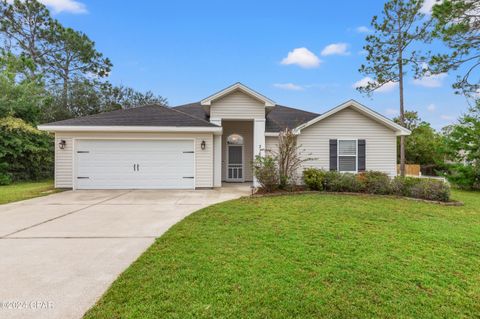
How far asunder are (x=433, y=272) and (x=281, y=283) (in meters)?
2.10

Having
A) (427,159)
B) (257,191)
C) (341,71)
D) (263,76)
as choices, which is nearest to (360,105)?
(257,191)

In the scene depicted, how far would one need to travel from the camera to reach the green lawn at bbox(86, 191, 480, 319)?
2.63 m

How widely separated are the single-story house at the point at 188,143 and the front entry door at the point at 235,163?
246 centimetres

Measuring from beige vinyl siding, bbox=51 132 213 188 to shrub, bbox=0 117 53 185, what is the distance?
13.9 ft

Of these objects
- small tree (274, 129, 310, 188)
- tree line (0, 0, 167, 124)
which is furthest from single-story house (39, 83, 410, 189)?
tree line (0, 0, 167, 124)

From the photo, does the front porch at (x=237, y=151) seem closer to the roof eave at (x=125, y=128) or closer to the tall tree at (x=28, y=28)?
the roof eave at (x=125, y=128)

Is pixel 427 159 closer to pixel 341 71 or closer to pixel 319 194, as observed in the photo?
pixel 341 71

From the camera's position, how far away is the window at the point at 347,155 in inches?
482

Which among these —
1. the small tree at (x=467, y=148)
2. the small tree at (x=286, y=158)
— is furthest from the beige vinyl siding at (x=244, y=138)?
the small tree at (x=467, y=148)

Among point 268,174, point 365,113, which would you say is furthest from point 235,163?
point 365,113

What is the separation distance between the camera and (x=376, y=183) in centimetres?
976

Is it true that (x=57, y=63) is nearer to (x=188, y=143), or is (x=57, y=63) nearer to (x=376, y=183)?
(x=188, y=143)

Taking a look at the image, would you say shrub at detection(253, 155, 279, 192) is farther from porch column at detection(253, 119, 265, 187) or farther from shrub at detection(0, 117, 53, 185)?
shrub at detection(0, 117, 53, 185)

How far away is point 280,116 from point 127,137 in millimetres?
8304
